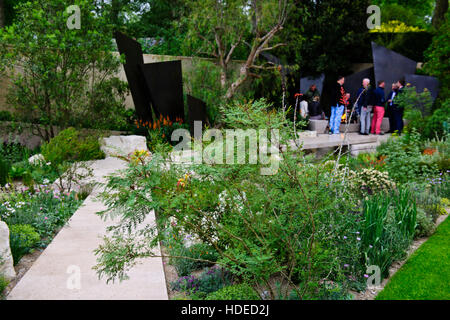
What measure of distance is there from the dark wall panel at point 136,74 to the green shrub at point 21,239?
5.93 metres

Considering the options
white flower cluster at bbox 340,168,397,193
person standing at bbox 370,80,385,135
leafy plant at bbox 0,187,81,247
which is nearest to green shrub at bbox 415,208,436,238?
white flower cluster at bbox 340,168,397,193

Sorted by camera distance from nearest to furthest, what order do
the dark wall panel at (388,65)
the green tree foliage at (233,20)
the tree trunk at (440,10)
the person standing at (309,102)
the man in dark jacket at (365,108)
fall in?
the green tree foliage at (233,20)
the man in dark jacket at (365,108)
the person standing at (309,102)
the dark wall panel at (388,65)
the tree trunk at (440,10)

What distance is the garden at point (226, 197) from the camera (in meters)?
2.69

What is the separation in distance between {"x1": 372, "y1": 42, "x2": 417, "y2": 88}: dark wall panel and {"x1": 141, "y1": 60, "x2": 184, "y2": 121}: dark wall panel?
708cm

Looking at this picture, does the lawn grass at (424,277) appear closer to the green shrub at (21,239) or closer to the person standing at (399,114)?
the green shrub at (21,239)

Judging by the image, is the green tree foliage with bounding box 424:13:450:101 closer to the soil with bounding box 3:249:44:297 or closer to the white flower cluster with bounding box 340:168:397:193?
the white flower cluster with bounding box 340:168:397:193

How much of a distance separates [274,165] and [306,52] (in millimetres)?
11483

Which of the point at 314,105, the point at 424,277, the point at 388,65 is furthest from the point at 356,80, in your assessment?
the point at 424,277

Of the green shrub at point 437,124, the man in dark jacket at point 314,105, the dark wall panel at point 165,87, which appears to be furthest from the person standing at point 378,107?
the dark wall panel at point 165,87

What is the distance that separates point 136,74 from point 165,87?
2.56ft

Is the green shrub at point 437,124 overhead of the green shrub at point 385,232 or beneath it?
overhead

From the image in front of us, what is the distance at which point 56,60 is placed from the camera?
25.6 feet

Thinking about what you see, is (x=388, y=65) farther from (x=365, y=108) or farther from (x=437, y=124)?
(x=437, y=124)

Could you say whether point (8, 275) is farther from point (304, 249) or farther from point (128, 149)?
point (128, 149)
